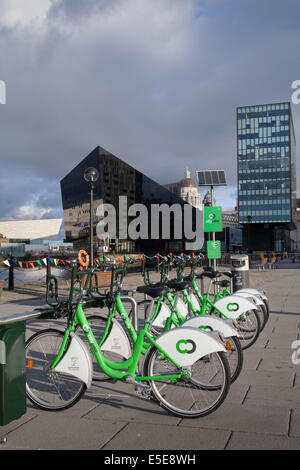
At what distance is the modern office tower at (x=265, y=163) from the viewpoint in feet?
343

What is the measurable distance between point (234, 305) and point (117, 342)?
2.18 m

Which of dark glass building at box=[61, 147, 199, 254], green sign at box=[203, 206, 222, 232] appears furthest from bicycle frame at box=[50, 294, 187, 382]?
dark glass building at box=[61, 147, 199, 254]

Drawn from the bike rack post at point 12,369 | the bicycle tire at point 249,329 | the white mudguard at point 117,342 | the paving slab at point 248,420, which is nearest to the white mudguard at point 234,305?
the bicycle tire at point 249,329

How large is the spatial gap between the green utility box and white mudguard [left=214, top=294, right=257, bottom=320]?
3094 mm

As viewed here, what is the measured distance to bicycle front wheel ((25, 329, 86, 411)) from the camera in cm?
394

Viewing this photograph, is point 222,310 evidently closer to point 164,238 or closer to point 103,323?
point 103,323

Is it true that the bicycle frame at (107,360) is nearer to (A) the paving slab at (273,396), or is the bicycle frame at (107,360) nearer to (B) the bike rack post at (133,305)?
(B) the bike rack post at (133,305)

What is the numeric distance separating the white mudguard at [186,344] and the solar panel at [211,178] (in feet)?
30.6

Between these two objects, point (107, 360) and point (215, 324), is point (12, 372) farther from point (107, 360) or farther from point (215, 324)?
point (215, 324)

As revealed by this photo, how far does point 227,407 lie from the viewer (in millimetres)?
3996

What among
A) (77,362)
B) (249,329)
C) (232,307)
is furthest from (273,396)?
(249,329)
